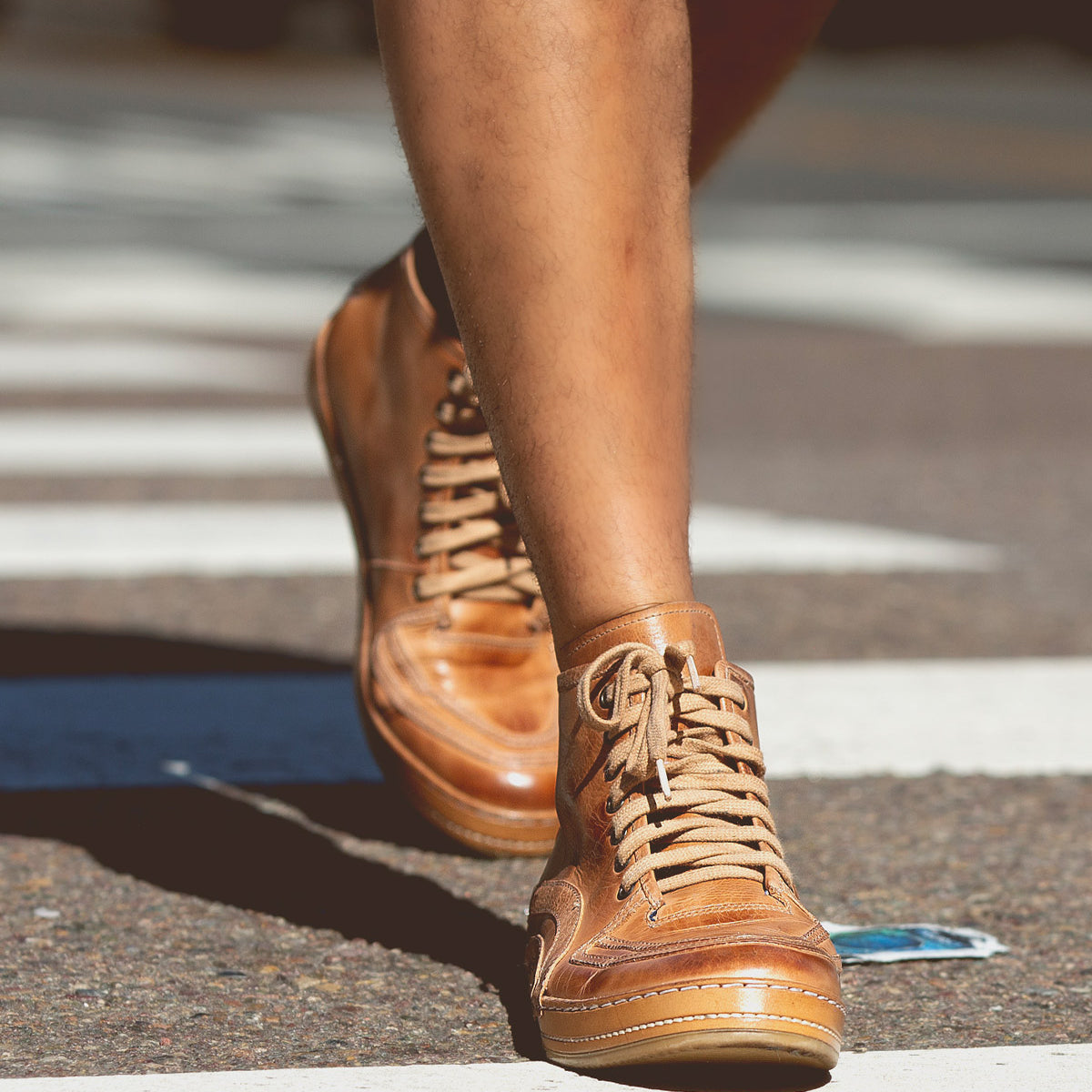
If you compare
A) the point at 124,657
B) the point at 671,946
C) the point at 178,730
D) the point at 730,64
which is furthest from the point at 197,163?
the point at 671,946

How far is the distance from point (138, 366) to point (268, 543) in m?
2.61

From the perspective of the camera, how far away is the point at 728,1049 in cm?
147

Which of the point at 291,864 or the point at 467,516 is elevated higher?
the point at 467,516

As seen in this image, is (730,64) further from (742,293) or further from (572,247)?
(742,293)

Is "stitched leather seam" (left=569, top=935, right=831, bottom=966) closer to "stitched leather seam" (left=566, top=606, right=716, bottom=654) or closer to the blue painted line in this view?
"stitched leather seam" (left=566, top=606, right=716, bottom=654)

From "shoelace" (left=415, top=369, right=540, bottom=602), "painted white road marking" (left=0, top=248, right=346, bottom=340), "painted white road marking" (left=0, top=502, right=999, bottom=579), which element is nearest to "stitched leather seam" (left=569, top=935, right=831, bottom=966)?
"shoelace" (left=415, top=369, right=540, bottom=602)

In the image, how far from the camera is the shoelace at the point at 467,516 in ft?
7.19

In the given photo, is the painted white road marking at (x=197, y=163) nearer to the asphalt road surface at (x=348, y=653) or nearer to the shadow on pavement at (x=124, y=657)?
the asphalt road surface at (x=348, y=653)

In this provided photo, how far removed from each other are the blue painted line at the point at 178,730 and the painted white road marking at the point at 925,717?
56 cm

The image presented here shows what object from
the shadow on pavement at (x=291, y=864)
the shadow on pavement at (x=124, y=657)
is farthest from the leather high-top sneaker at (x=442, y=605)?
the shadow on pavement at (x=124, y=657)

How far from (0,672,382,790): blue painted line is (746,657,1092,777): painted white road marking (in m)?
0.56

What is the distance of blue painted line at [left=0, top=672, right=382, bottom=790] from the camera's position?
2.42 m

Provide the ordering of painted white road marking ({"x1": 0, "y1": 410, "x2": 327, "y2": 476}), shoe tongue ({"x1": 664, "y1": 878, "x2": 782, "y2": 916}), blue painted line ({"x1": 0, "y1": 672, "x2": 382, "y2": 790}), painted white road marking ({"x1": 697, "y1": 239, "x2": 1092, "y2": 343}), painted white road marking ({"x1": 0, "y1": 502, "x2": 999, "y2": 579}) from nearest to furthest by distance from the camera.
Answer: shoe tongue ({"x1": 664, "y1": 878, "x2": 782, "y2": 916}) < blue painted line ({"x1": 0, "y1": 672, "x2": 382, "y2": 790}) < painted white road marking ({"x1": 0, "y1": 502, "x2": 999, "y2": 579}) < painted white road marking ({"x1": 0, "y1": 410, "x2": 327, "y2": 476}) < painted white road marking ({"x1": 697, "y1": 239, "x2": 1092, "y2": 343})

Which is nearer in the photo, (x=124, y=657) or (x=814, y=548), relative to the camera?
(x=124, y=657)
